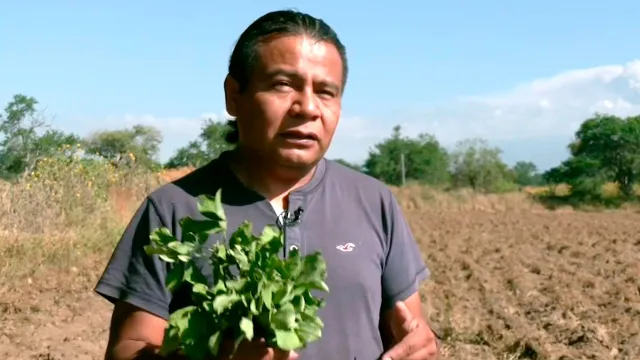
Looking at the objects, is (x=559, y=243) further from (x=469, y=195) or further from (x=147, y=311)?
(x=469, y=195)

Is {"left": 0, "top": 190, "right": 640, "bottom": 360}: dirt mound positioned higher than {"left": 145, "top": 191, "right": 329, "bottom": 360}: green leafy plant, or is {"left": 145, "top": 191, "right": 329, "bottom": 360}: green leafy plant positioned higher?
{"left": 145, "top": 191, "right": 329, "bottom": 360}: green leafy plant

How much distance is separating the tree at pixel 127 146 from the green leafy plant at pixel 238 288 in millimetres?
15671

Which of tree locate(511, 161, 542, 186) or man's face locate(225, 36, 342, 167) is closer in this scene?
man's face locate(225, 36, 342, 167)


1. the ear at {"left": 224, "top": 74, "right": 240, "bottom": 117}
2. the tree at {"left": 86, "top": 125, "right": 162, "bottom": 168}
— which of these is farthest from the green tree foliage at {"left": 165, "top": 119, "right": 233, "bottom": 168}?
the ear at {"left": 224, "top": 74, "right": 240, "bottom": 117}

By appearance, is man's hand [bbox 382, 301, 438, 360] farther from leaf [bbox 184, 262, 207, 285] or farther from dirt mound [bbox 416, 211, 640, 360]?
dirt mound [bbox 416, 211, 640, 360]

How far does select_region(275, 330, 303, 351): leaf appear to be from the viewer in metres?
1.71

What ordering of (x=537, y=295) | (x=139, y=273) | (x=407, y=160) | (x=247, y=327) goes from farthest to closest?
1. (x=407, y=160)
2. (x=537, y=295)
3. (x=139, y=273)
4. (x=247, y=327)

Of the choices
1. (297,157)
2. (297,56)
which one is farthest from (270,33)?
(297,157)

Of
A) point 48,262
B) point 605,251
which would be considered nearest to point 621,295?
point 605,251

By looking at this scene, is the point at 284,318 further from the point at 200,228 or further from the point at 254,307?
the point at 200,228

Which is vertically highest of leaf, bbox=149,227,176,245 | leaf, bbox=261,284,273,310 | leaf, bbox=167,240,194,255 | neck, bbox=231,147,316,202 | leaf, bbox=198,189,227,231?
neck, bbox=231,147,316,202

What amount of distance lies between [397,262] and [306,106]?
45cm

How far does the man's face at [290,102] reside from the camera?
205cm

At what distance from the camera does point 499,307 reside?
905 centimetres
